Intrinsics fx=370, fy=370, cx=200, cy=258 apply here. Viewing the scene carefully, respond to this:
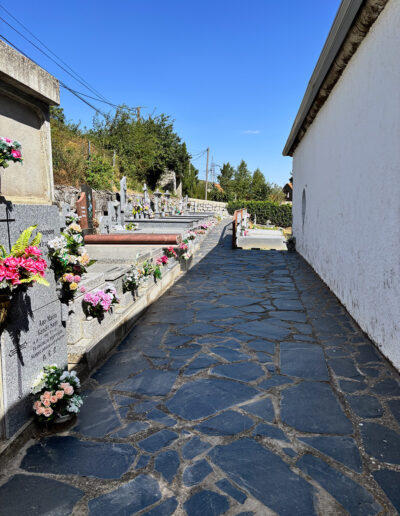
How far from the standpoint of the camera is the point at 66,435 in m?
2.72

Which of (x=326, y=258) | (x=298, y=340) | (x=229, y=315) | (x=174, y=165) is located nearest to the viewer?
(x=298, y=340)

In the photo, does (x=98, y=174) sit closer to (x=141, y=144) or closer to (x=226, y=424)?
(x=141, y=144)

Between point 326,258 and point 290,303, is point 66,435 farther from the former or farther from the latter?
point 326,258

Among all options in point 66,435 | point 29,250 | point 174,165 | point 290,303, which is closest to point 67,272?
point 29,250

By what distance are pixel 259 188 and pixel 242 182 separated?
6100mm

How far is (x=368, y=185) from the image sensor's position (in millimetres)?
4547

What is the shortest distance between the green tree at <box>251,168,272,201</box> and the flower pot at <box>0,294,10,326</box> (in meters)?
55.4

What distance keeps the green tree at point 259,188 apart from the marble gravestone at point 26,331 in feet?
179

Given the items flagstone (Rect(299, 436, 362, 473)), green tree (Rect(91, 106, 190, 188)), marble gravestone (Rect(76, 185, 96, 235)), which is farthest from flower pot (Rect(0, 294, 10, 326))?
green tree (Rect(91, 106, 190, 188))

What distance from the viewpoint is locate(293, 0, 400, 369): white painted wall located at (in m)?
3.72

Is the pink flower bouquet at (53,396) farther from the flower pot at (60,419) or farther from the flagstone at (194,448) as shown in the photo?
the flagstone at (194,448)

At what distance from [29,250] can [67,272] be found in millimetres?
805

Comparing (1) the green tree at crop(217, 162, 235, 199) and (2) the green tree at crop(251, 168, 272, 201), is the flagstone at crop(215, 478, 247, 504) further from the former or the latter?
(1) the green tree at crop(217, 162, 235, 199)

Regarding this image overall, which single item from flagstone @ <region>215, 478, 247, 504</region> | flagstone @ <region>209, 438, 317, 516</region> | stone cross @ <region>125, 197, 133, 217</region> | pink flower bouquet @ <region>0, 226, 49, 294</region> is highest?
stone cross @ <region>125, 197, 133, 217</region>
